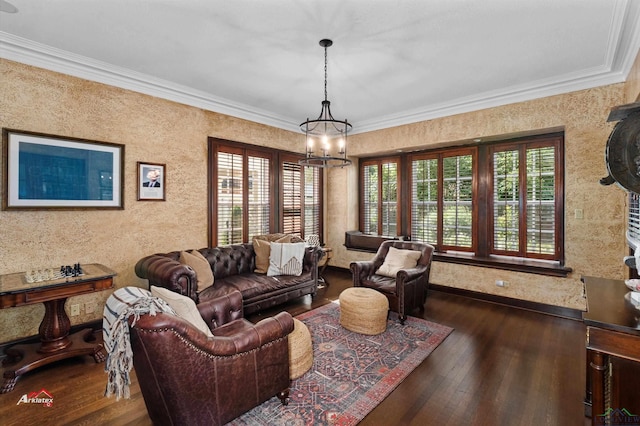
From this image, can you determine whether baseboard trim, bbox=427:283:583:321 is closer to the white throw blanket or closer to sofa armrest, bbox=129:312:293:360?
sofa armrest, bbox=129:312:293:360

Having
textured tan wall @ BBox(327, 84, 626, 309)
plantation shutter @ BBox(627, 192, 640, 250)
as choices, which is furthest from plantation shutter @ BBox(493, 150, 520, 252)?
plantation shutter @ BBox(627, 192, 640, 250)

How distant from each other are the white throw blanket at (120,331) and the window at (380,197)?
16.0 feet

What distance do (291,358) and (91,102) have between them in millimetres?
3570

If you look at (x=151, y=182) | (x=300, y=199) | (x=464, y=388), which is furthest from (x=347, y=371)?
(x=300, y=199)

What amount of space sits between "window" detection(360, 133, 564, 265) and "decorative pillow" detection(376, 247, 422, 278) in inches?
48.4

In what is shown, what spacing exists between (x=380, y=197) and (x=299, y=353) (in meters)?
4.15

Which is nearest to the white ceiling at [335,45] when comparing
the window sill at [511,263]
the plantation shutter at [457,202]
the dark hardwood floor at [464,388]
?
the plantation shutter at [457,202]

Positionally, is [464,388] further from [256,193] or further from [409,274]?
[256,193]

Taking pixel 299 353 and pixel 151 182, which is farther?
pixel 151 182

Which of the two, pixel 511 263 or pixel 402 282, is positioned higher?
pixel 511 263

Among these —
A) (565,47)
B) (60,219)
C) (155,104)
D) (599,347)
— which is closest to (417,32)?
(565,47)

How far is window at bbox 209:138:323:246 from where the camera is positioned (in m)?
4.60

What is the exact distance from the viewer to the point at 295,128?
18.9 ft

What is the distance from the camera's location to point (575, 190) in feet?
12.2
